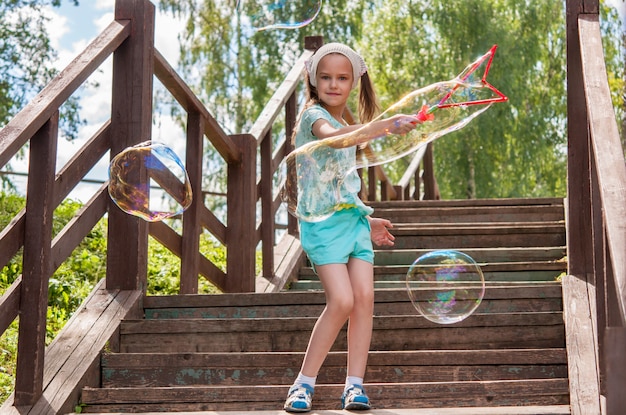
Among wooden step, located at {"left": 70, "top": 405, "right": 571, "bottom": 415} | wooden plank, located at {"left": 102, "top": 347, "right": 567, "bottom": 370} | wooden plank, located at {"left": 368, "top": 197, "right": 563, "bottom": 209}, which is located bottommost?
wooden step, located at {"left": 70, "top": 405, "right": 571, "bottom": 415}

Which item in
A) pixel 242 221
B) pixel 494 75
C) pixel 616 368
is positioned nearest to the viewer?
pixel 616 368

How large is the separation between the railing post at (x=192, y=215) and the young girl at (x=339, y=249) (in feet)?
5.11

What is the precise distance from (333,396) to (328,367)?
0.27 meters

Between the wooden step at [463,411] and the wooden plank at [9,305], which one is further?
the wooden plank at [9,305]

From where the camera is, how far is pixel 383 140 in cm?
373

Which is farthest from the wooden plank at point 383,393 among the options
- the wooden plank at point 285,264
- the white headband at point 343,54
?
the wooden plank at point 285,264

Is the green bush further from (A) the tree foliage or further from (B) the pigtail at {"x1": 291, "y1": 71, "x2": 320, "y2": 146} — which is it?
(A) the tree foliage

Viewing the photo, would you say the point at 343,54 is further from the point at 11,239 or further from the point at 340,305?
the point at 11,239

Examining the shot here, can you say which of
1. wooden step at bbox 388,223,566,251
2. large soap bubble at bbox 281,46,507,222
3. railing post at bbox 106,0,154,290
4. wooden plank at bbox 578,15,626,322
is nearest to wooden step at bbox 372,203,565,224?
wooden step at bbox 388,223,566,251

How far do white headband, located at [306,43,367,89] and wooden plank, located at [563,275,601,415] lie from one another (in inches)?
55.3

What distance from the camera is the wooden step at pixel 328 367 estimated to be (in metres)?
4.07

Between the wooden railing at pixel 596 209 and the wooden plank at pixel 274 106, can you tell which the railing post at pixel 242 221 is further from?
the wooden railing at pixel 596 209

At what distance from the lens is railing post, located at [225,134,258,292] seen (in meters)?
6.02

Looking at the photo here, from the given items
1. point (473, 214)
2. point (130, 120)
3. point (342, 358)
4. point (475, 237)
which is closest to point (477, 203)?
point (473, 214)
